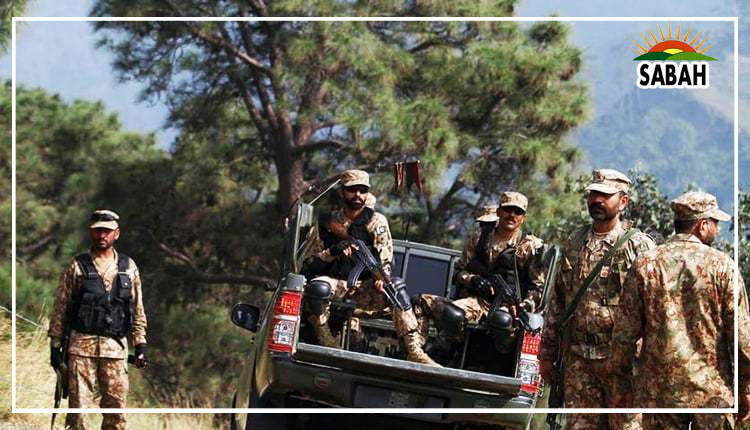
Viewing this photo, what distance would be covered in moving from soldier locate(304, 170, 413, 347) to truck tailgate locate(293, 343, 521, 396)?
0.43m

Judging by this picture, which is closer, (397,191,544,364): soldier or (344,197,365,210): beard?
(397,191,544,364): soldier

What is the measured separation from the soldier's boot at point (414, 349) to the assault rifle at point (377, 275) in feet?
0.54

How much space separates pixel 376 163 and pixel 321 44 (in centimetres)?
156

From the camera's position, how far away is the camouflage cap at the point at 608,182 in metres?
7.16

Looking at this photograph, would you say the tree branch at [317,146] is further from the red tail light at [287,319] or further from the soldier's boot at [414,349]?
the red tail light at [287,319]

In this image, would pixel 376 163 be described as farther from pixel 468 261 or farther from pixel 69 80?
pixel 468 261

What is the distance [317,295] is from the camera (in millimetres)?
8234

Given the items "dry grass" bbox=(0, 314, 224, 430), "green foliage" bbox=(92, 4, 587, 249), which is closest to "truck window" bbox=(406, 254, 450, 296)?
"dry grass" bbox=(0, 314, 224, 430)

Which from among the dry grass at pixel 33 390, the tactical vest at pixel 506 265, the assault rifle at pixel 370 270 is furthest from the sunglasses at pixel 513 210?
the dry grass at pixel 33 390

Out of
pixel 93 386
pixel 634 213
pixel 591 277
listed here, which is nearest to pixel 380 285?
pixel 591 277

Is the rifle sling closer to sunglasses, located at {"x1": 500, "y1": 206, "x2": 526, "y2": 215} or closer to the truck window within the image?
sunglasses, located at {"x1": 500, "y1": 206, "x2": 526, "y2": 215}

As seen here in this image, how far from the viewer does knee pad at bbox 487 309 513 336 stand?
8172mm

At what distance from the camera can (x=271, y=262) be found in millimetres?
18875

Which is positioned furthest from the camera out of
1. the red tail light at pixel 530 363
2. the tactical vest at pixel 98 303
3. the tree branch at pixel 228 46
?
the tree branch at pixel 228 46
